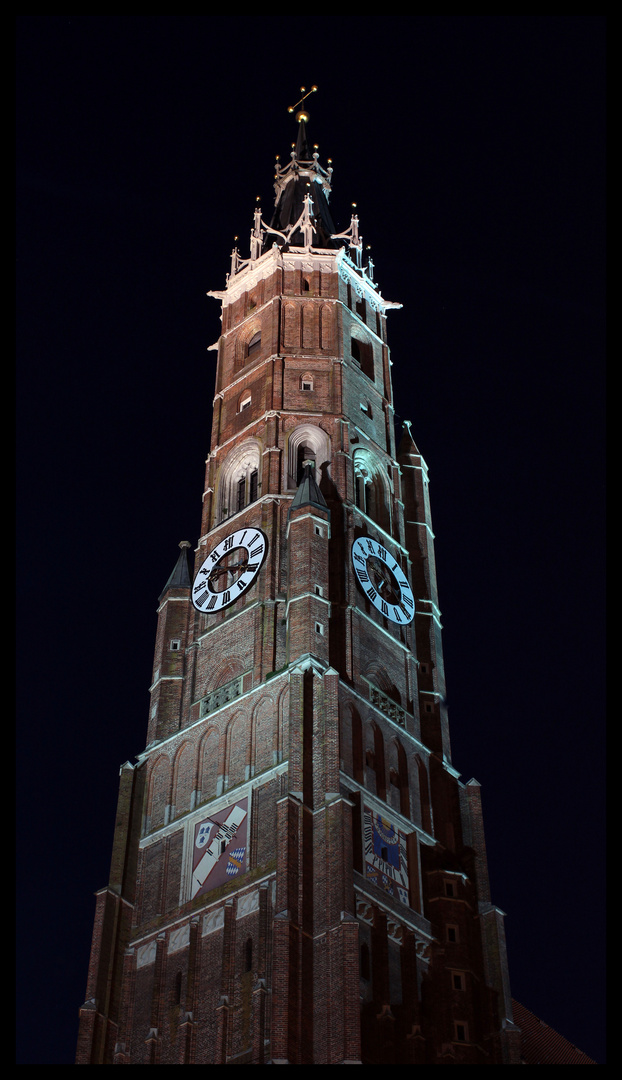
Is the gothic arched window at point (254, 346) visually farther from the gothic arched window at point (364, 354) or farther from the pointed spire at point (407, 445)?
the pointed spire at point (407, 445)

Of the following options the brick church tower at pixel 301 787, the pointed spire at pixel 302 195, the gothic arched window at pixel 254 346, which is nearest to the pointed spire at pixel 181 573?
the brick church tower at pixel 301 787

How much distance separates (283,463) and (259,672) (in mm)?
11895

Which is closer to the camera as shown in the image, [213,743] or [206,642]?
[213,743]

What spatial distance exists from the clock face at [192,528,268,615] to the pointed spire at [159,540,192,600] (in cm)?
91

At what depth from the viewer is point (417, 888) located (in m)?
54.4

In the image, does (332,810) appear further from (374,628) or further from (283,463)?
(283,463)

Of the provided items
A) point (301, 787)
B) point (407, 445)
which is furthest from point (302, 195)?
point (301, 787)

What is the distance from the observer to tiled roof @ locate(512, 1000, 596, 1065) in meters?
62.6

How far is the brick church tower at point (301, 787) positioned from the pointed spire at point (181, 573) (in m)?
0.14

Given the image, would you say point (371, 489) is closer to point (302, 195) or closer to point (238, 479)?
point (238, 479)

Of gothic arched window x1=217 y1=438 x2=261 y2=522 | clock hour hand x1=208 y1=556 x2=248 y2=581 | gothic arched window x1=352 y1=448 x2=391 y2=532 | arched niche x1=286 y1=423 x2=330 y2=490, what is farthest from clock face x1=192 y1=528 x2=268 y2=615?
gothic arched window x1=352 y1=448 x2=391 y2=532

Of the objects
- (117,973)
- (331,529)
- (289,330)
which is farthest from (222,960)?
(289,330)

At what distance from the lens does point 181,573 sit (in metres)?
66.5

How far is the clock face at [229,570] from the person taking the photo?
206ft
